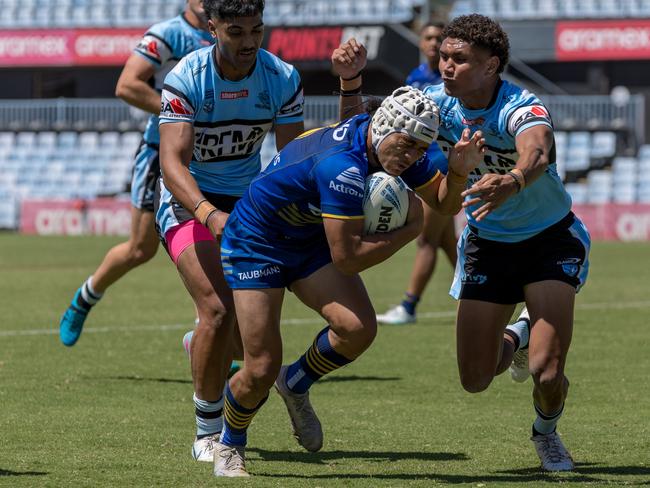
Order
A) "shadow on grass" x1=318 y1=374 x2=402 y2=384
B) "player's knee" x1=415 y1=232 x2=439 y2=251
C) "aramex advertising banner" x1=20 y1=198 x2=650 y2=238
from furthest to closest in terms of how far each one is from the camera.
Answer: "aramex advertising banner" x1=20 y1=198 x2=650 y2=238
"player's knee" x1=415 y1=232 x2=439 y2=251
"shadow on grass" x1=318 y1=374 x2=402 y2=384

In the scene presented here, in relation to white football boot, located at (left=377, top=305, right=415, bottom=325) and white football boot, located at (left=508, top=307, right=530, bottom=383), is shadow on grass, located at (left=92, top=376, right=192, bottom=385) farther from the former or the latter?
white football boot, located at (left=377, top=305, right=415, bottom=325)

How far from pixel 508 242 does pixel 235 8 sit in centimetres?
181

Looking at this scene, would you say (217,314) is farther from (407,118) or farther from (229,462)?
(407,118)

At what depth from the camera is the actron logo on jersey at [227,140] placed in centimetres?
707

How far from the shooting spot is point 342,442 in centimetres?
721

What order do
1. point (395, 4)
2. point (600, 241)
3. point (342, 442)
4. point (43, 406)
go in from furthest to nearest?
point (395, 4) < point (600, 241) < point (43, 406) < point (342, 442)

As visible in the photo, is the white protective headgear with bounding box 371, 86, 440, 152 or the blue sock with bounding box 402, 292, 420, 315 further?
the blue sock with bounding box 402, 292, 420, 315

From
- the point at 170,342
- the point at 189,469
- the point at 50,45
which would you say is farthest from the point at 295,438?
the point at 50,45

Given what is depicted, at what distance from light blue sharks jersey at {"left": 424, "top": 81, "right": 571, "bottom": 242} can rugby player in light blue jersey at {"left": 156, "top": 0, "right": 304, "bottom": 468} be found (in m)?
0.89

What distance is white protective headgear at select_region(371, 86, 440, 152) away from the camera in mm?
5809

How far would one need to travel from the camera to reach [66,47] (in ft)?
127

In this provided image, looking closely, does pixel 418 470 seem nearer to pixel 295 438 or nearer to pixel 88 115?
pixel 295 438

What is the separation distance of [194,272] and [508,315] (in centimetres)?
164

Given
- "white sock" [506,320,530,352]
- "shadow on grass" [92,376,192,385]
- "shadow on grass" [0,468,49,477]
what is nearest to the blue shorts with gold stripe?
"shadow on grass" [0,468,49,477]
